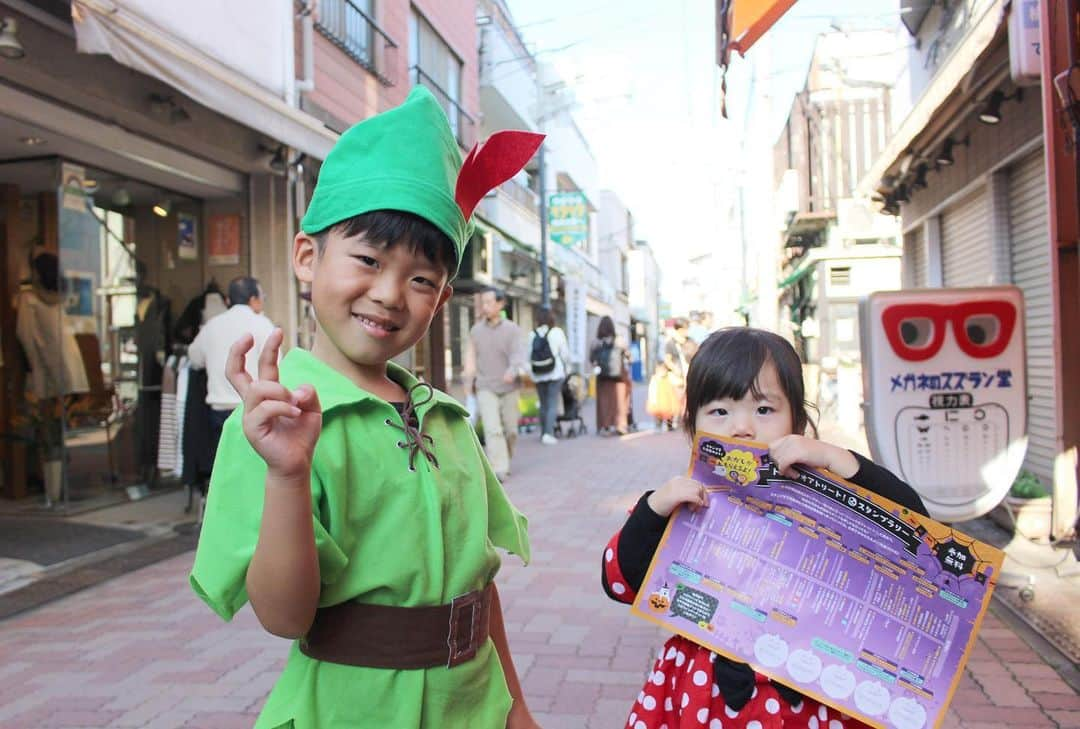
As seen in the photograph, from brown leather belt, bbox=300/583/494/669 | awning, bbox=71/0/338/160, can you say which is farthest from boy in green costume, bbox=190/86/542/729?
awning, bbox=71/0/338/160

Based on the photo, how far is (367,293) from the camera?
1.28 metres

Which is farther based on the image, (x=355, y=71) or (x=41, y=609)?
(x=355, y=71)

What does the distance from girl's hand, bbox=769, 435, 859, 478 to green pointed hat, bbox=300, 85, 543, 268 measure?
649 millimetres

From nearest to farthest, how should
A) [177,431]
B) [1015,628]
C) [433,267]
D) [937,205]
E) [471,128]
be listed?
[433,267]
[1015,628]
[177,431]
[937,205]
[471,128]

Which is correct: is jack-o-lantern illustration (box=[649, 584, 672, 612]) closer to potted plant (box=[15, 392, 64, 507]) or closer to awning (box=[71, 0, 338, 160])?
awning (box=[71, 0, 338, 160])

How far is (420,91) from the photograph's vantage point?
1335 millimetres

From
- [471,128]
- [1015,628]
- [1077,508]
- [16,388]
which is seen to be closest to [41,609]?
[16,388]

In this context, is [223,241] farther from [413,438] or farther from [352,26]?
[413,438]

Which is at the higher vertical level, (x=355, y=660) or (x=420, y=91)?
(x=420, y=91)

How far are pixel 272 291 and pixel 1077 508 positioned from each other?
6702mm

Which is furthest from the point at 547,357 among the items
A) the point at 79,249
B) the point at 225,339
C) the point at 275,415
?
the point at 275,415

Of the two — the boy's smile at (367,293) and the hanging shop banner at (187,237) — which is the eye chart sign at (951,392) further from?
the hanging shop banner at (187,237)

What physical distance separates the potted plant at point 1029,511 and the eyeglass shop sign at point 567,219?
45.6 ft

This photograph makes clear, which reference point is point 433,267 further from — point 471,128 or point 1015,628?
point 471,128
